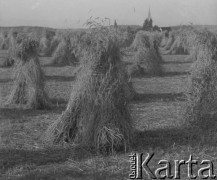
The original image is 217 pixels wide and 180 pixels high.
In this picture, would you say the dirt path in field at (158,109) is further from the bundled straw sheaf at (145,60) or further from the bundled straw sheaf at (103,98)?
the bundled straw sheaf at (145,60)

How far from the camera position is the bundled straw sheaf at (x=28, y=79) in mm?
12508

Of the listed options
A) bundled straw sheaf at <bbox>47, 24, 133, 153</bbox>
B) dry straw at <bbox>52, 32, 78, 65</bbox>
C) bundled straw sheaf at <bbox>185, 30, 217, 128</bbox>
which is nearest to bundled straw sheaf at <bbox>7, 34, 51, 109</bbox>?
bundled straw sheaf at <bbox>47, 24, 133, 153</bbox>

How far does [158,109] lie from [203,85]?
106 inches

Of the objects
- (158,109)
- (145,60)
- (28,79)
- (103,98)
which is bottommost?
(158,109)

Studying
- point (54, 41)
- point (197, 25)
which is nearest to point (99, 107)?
point (197, 25)

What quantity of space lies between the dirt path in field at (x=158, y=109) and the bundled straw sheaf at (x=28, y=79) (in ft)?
8.58

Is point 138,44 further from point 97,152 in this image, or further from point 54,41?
point 97,152

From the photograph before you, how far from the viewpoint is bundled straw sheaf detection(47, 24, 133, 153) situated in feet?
26.4

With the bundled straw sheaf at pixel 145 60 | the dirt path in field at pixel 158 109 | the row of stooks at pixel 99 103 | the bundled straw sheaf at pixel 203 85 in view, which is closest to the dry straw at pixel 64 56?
the bundled straw sheaf at pixel 145 60

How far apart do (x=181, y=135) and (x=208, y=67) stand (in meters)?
1.77

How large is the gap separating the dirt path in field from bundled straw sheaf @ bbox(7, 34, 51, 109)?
8.58 ft

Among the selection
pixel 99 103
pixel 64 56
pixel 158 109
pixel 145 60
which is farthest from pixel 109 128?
pixel 64 56

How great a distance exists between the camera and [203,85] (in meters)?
10.1

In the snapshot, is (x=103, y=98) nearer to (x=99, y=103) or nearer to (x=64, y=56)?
(x=99, y=103)
